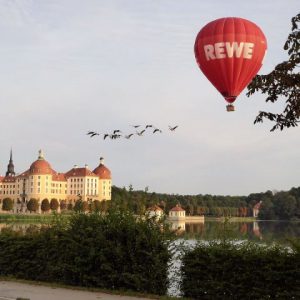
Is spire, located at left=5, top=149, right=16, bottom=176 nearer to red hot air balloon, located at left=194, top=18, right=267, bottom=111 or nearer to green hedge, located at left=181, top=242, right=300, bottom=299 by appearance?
red hot air balloon, located at left=194, top=18, right=267, bottom=111

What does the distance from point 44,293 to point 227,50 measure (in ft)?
21.8

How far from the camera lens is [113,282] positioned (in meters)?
11.4

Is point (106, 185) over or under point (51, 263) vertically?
over

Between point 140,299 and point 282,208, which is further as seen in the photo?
point 282,208

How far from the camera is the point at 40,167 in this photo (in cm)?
12019

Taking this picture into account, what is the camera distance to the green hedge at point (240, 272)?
373 inches

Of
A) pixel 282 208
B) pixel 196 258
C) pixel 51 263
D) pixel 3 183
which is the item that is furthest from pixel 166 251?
pixel 3 183

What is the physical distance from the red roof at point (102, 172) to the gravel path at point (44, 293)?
11461 centimetres

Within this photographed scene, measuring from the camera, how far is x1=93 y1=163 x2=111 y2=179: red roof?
4973 inches

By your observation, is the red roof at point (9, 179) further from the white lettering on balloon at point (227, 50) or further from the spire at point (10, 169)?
the white lettering on balloon at point (227, 50)

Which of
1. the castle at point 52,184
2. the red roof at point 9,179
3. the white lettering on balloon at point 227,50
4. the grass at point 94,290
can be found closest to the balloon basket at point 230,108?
the white lettering on balloon at point 227,50

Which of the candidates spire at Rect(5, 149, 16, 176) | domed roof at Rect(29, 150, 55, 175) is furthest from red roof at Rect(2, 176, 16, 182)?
domed roof at Rect(29, 150, 55, 175)

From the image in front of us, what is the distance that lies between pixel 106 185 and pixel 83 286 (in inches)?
4528

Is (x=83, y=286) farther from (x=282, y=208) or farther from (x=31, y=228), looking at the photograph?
(x=282, y=208)
